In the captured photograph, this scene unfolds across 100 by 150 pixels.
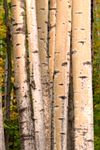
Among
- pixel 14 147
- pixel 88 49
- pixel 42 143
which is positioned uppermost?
pixel 88 49

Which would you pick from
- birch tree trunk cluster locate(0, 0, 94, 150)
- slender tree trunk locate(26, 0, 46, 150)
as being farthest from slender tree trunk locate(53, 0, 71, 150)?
slender tree trunk locate(26, 0, 46, 150)

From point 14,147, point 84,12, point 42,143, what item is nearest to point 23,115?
point 42,143

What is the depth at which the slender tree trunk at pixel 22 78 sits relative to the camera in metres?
3.64

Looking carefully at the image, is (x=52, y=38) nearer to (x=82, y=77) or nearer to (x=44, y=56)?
(x=44, y=56)

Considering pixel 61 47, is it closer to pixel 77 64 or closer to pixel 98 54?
pixel 77 64

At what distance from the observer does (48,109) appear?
4055 mm

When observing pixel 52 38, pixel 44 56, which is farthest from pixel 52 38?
pixel 44 56

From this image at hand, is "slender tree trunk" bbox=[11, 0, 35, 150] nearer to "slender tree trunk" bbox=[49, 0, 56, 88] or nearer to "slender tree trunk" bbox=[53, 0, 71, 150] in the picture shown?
"slender tree trunk" bbox=[53, 0, 71, 150]

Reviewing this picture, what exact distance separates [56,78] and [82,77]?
354 mm

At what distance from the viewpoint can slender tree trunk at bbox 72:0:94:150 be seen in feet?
11.7

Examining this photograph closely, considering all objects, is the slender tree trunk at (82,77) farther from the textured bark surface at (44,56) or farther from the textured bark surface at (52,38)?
the textured bark surface at (52,38)

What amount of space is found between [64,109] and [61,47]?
58 cm

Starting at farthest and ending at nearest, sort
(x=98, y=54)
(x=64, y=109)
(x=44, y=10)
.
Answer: (x=98, y=54) → (x=44, y=10) → (x=64, y=109)

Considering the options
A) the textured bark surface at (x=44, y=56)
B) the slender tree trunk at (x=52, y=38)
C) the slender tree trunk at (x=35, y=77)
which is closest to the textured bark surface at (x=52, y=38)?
the slender tree trunk at (x=52, y=38)
